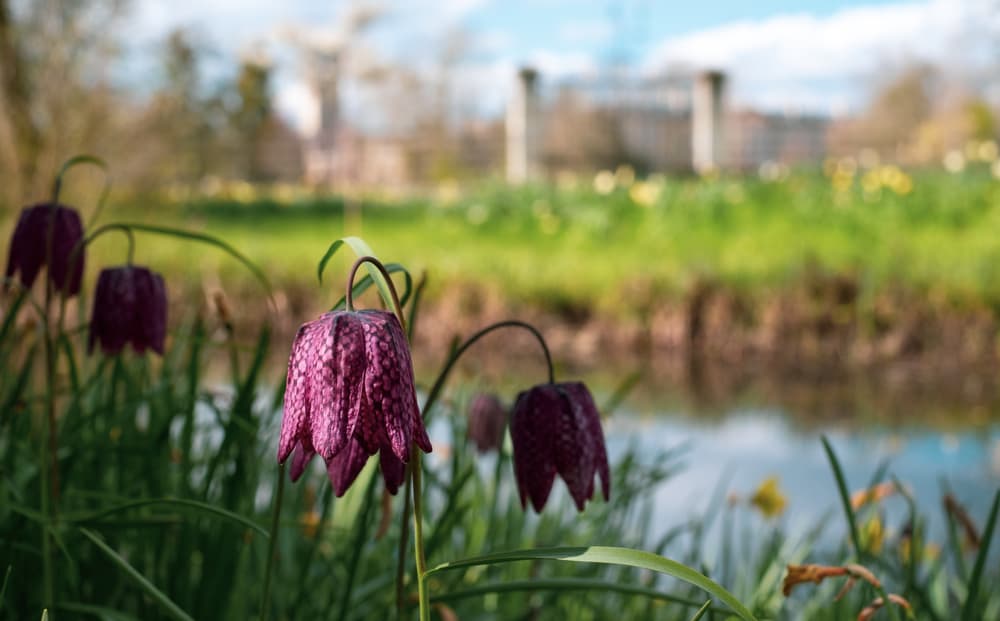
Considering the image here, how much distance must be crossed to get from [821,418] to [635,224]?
12.3ft

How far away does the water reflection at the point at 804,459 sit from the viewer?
2717 millimetres

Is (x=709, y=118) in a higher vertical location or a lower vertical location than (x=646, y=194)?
higher

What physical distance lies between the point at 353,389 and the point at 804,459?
2.95 metres

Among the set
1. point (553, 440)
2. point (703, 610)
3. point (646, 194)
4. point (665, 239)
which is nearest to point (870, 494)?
point (553, 440)

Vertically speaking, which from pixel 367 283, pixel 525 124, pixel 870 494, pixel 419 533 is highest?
pixel 525 124

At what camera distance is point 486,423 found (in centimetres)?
116

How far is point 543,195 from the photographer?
812cm

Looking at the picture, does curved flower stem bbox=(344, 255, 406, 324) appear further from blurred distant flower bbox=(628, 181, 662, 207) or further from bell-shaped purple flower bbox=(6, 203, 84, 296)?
blurred distant flower bbox=(628, 181, 662, 207)

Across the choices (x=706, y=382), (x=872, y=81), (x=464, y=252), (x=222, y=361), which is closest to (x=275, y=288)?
(x=222, y=361)

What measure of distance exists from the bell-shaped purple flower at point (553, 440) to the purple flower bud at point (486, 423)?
1.39ft

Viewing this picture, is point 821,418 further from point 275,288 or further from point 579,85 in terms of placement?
point 579,85

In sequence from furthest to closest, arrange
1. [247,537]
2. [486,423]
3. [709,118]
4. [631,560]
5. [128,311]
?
[709,118] → [486,423] → [247,537] → [128,311] → [631,560]

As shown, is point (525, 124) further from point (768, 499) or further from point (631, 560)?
point (631, 560)

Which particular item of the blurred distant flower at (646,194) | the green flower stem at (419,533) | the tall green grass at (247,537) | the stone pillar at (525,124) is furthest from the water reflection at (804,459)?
the stone pillar at (525,124)
